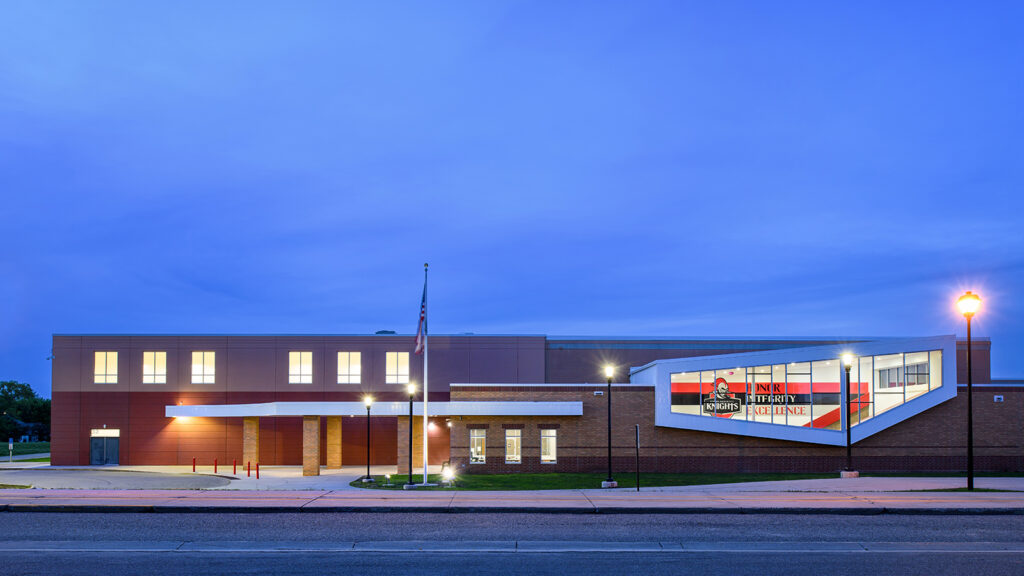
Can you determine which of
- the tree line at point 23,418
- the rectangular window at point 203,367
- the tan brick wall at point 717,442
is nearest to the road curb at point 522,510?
the tan brick wall at point 717,442

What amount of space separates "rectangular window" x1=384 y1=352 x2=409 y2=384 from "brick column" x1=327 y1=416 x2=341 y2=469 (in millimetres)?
7023

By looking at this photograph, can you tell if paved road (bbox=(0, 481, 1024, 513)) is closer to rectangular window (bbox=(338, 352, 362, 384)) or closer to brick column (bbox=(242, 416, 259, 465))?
brick column (bbox=(242, 416, 259, 465))

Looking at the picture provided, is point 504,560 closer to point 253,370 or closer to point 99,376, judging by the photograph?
point 253,370

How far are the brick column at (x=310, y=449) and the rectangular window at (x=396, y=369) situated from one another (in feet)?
36.1

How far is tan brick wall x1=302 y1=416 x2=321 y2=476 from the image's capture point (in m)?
43.8

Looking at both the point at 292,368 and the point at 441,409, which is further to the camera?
the point at 292,368

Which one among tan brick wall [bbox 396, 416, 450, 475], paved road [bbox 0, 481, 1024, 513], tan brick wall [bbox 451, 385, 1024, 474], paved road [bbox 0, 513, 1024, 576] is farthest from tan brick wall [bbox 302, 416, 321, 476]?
paved road [bbox 0, 513, 1024, 576]

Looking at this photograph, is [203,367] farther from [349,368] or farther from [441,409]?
[441,409]

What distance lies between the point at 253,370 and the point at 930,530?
1835 inches

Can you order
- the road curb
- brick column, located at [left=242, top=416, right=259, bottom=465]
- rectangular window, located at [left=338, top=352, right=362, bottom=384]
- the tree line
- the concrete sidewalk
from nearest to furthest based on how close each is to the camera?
the road curb < the concrete sidewalk < brick column, located at [left=242, top=416, right=259, bottom=465] < rectangular window, located at [left=338, top=352, right=362, bottom=384] < the tree line

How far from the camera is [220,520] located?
1783cm

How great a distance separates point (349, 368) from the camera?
2188 inches

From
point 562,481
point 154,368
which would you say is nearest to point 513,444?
point 562,481

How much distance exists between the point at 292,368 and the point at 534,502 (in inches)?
→ 1484
